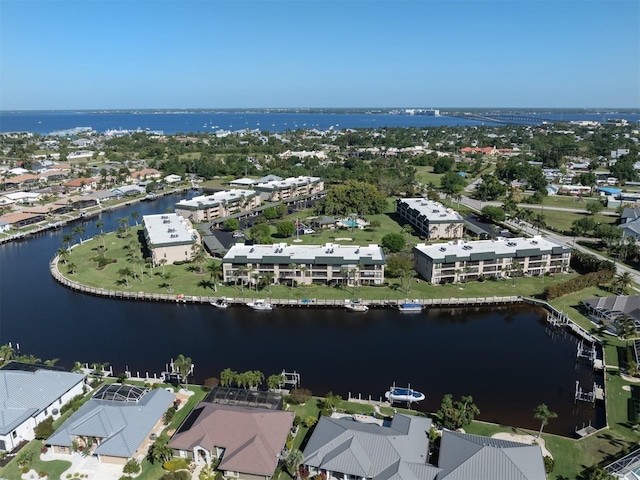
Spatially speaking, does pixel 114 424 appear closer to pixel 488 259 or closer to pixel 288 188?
pixel 488 259

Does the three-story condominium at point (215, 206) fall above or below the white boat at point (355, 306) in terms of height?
above

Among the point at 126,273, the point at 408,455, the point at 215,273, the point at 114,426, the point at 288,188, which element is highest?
the point at 288,188

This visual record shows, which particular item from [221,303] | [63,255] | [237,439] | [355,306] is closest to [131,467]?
[237,439]

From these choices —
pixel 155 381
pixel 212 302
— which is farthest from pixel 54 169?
pixel 155 381

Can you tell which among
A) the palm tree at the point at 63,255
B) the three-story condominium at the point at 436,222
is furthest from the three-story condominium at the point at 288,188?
the palm tree at the point at 63,255

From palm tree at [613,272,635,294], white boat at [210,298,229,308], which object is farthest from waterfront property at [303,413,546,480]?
palm tree at [613,272,635,294]

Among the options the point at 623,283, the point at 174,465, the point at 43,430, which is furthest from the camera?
the point at 623,283

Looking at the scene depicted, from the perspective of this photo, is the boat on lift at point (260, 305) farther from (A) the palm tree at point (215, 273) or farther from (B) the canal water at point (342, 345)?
(A) the palm tree at point (215, 273)
